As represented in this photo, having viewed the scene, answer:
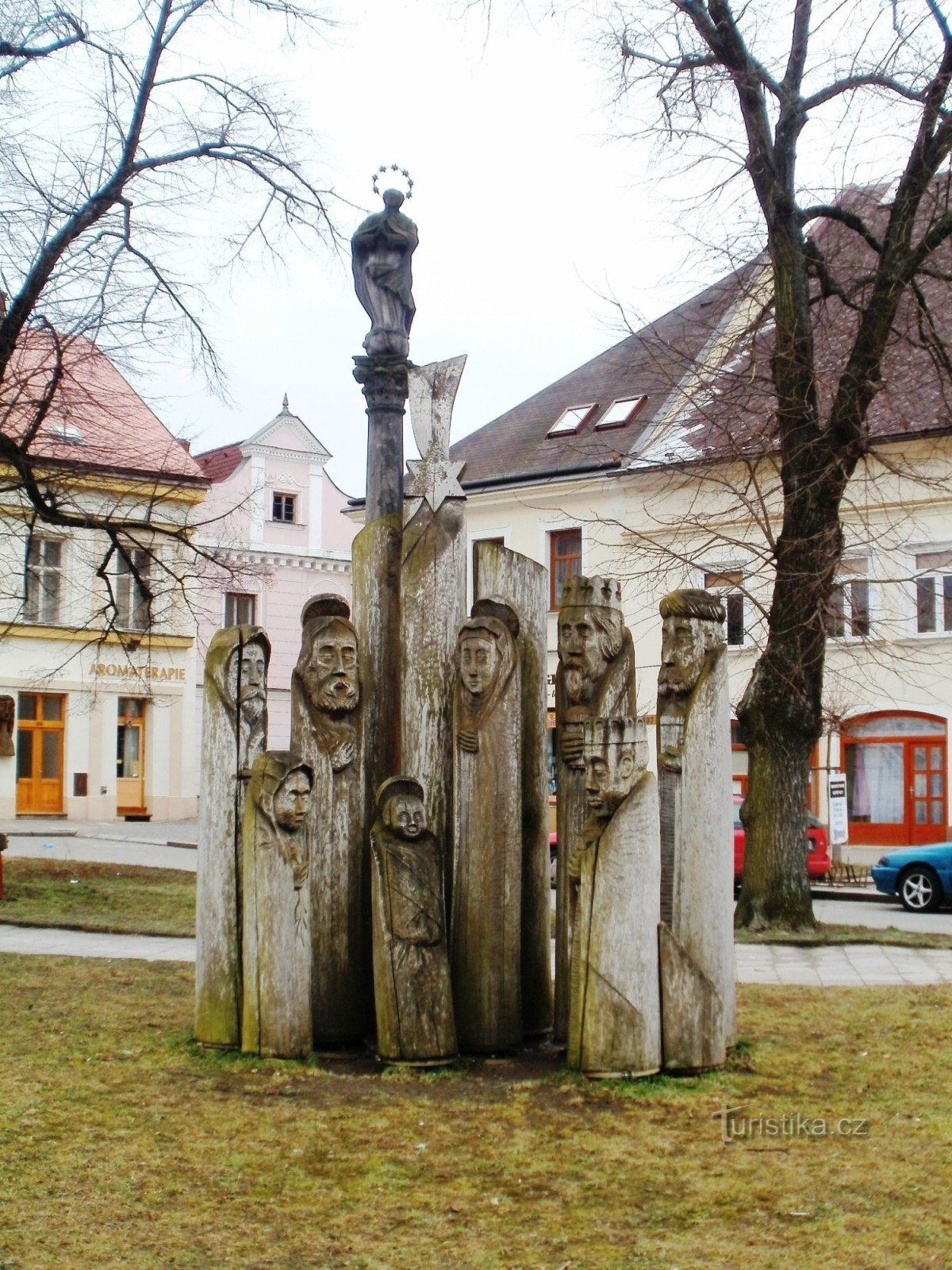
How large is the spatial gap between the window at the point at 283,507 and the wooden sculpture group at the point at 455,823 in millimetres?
34164

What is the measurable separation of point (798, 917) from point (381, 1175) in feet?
31.2

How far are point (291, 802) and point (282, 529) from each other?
3521 cm

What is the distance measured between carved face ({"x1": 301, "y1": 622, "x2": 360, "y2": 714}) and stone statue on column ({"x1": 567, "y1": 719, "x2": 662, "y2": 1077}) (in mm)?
1463

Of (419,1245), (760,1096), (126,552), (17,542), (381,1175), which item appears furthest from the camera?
(17,542)

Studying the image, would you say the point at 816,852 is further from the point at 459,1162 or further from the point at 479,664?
the point at 459,1162

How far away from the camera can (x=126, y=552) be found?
17938mm

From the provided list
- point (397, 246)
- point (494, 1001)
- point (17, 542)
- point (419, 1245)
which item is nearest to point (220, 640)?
point (494, 1001)

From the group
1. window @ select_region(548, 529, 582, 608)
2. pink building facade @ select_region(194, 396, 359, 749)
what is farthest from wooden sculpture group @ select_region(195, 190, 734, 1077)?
pink building facade @ select_region(194, 396, 359, 749)

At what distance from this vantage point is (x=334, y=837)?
7805 millimetres

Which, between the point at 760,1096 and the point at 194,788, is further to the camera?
the point at 194,788

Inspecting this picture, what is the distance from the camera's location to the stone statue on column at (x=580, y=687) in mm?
7523

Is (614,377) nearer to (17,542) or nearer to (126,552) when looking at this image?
(17,542)

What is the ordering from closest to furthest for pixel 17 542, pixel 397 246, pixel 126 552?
pixel 397 246 < pixel 126 552 < pixel 17 542

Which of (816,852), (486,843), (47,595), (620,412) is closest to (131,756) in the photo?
(47,595)
